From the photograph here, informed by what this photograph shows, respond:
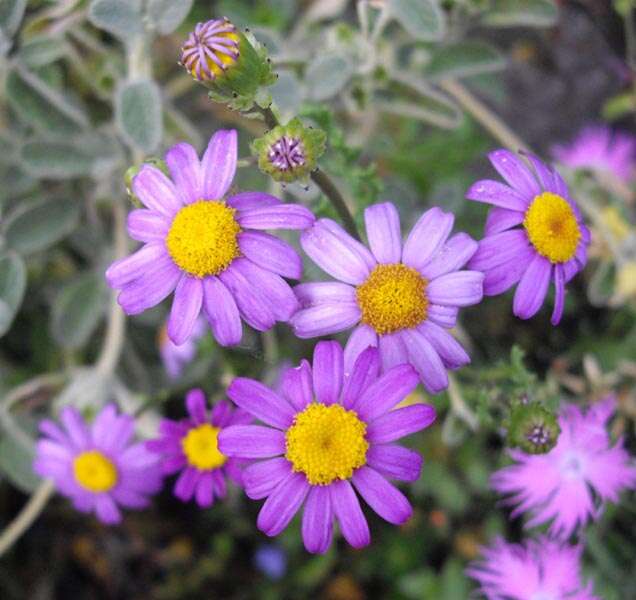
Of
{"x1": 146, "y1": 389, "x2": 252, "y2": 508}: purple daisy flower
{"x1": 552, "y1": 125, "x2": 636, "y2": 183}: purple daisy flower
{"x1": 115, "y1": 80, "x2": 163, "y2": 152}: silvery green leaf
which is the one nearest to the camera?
{"x1": 146, "y1": 389, "x2": 252, "y2": 508}: purple daisy flower

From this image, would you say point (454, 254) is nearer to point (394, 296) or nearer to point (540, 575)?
point (394, 296)

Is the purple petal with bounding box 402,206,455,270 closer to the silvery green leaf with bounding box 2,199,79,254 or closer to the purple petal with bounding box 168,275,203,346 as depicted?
the purple petal with bounding box 168,275,203,346

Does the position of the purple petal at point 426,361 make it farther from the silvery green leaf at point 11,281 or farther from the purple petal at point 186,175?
the silvery green leaf at point 11,281

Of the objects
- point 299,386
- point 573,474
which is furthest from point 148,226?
point 573,474

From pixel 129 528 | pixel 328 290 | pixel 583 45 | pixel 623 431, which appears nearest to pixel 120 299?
pixel 328 290

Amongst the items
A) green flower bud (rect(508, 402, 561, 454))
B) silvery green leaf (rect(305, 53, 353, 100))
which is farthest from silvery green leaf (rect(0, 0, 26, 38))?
green flower bud (rect(508, 402, 561, 454))

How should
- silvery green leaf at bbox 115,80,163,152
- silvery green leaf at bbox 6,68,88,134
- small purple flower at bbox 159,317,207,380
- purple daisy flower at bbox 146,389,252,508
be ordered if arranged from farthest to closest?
1. small purple flower at bbox 159,317,207,380
2. silvery green leaf at bbox 6,68,88,134
3. silvery green leaf at bbox 115,80,163,152
4. purple daisy flower at bbox 146,389,252,508

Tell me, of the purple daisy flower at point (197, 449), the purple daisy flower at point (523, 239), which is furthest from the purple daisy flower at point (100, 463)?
the purple daisy flower at point (523, 239)
